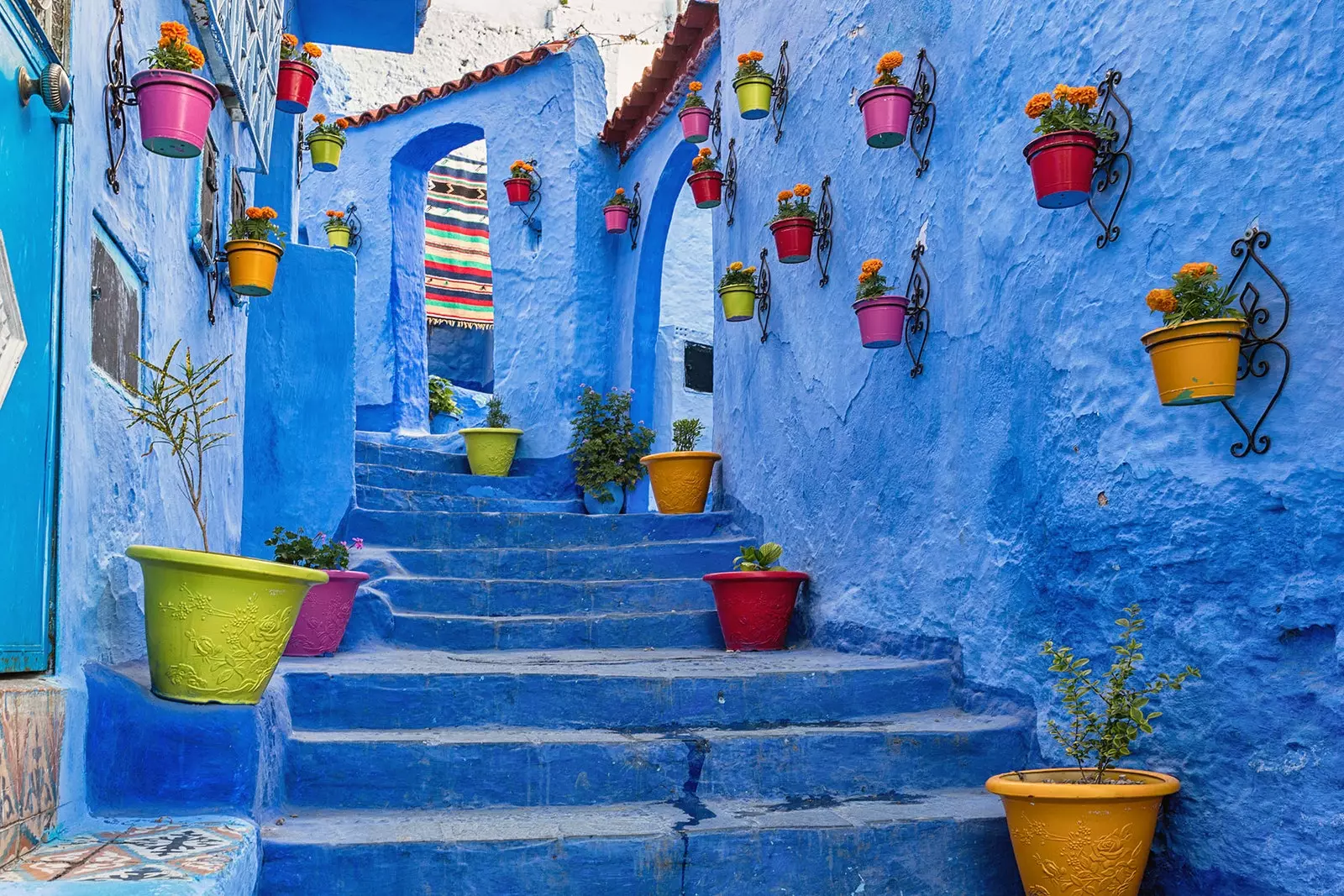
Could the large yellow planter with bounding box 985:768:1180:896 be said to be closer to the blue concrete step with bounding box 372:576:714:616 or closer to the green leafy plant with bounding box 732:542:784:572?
the green leafy plant with bounding box 732:542:784:572

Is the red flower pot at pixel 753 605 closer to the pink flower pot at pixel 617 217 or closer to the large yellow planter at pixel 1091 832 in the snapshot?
the large yellow planter at pixel 1091 832

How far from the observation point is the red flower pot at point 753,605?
193 inches

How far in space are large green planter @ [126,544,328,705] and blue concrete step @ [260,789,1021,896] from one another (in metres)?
0.43

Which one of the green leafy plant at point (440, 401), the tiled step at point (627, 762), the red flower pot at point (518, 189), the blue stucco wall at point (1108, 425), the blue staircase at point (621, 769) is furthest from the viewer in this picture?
the green leafy plant at point (440, 401)

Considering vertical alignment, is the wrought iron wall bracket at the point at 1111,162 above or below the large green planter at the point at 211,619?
above

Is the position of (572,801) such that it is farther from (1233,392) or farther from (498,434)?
(498,434)

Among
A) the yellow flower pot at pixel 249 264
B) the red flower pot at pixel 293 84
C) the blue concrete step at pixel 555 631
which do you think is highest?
the red flower pot at pixel 293 84

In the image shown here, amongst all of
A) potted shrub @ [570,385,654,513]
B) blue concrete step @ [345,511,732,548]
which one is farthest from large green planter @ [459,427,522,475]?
blue concrete step @ [345,511,732,548]

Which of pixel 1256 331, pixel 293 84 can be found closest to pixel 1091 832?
pixel 1256 331

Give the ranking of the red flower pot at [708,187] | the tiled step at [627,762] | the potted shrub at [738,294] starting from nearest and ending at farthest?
the tiled step at [627,762], the potted shrub at [738,294], the red flower pot at [708,187]

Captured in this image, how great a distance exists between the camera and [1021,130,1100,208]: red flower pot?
313cm

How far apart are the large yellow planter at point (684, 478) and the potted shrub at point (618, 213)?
291 cm

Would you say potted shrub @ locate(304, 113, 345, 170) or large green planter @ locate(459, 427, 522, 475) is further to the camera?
large green planter @ locate(459, 427, 522, 475)

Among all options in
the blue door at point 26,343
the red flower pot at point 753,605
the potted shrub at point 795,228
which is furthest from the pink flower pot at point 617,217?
the blue door at point 26,343
